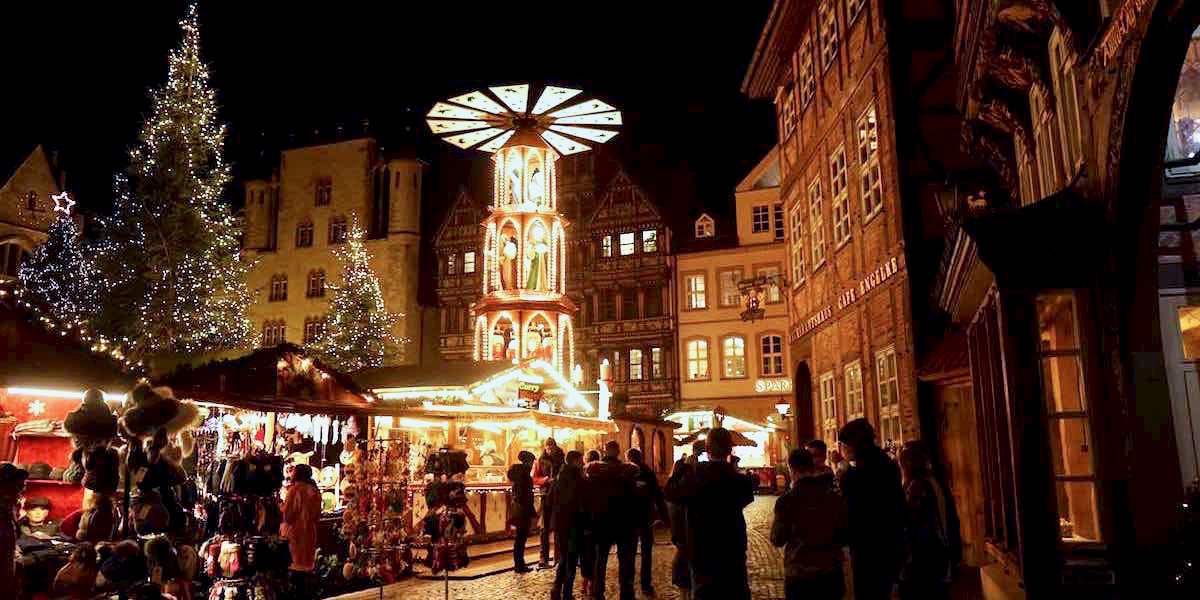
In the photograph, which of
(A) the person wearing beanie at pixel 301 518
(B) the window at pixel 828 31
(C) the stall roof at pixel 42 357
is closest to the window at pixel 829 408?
(B) the window at pixel 828 31

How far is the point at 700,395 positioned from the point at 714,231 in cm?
774

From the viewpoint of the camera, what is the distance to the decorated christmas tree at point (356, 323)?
38469 millimetres

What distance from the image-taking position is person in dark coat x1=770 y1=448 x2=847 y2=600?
5.73 meters

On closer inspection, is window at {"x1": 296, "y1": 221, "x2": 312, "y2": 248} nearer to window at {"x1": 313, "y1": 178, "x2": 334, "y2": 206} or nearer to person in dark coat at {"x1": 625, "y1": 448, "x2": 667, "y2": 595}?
window at {"x1": 313, "y1": 178, "x2": 334, "y2": 206}

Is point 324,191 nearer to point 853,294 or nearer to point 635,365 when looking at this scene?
point 635,365

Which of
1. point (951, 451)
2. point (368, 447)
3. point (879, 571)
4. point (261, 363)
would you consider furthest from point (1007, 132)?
point (261, 363)

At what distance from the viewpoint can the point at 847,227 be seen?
55.7ft

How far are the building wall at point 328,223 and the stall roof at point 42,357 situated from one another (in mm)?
32320

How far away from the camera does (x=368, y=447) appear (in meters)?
11.4

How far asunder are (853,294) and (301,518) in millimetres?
10741

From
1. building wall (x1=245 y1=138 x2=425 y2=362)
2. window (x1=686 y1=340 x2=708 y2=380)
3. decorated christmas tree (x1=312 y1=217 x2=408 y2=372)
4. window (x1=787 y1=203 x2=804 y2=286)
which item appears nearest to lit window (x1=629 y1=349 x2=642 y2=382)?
window (x1=686 y1=340 x2=708 y2=380)

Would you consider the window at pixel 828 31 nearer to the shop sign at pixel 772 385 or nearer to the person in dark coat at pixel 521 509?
the person in dark coat at pixel 521 509

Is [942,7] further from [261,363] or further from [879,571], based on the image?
[261,363]

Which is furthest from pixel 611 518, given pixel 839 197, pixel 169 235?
pixel 169 235
